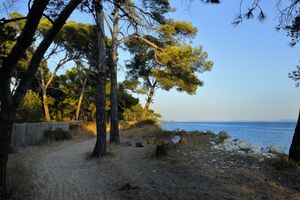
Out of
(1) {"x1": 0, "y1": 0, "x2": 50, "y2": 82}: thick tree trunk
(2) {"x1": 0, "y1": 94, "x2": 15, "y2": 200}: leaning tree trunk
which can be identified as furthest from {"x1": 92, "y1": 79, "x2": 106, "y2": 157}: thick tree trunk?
(1) {"x1": 0, "y1": 0, "x2": 50, "y2": 82}: thick tree trunk

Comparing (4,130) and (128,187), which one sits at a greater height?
(4,130)

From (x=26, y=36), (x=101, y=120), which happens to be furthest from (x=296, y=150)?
(x=26, y=36)

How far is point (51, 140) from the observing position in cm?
1831

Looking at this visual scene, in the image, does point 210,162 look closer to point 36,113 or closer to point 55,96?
point 36,113

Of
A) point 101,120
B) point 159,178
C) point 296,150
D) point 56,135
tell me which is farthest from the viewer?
point 56,135

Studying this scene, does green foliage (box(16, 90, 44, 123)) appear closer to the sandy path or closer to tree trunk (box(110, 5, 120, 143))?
tree trunk (box(110, 5, 120, 143))

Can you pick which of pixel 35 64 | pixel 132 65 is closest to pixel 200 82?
pixel 132 65

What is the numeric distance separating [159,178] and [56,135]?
12.6 meters

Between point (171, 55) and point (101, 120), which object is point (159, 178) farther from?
point (171, 55)

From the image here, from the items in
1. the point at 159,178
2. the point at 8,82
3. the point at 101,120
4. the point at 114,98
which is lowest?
the point at 159,178

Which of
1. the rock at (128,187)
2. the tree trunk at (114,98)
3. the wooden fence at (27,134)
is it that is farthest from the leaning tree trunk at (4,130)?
the tree trunk at (114,98)

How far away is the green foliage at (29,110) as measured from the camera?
62.8 ft

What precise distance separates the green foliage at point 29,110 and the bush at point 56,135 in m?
1.73

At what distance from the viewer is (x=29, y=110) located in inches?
780
